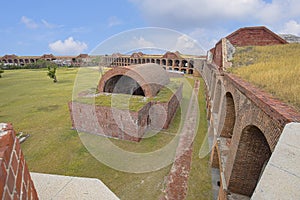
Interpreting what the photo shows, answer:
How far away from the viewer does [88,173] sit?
6.64 m

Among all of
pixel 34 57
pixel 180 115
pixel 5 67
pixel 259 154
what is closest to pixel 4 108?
pixel 180 115

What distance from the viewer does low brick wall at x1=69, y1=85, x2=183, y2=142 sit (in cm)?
827

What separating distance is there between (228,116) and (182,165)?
293 centimetres

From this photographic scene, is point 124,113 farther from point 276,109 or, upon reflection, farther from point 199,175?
point 276,109

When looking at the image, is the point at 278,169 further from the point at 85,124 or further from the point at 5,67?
the point at 5,67

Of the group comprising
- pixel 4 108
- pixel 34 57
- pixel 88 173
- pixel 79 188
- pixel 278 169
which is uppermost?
pixel 34 57

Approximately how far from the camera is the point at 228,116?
6.55 meters

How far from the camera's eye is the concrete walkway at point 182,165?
5695 millimetres

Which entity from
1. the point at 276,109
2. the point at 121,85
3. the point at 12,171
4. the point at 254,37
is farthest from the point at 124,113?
the point at 254,37

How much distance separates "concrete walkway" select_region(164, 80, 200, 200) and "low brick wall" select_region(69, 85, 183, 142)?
5.03 ft

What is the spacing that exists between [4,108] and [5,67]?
49.9 m

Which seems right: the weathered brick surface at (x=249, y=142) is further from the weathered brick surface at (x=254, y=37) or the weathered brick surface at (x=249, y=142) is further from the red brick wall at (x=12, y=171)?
the weathered brick surface at (x=254, y=37)

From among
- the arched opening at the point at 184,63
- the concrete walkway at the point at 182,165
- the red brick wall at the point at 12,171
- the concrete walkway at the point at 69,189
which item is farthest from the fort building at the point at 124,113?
the arched opening at the point at 184,63

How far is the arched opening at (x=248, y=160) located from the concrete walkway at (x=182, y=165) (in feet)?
6.76
